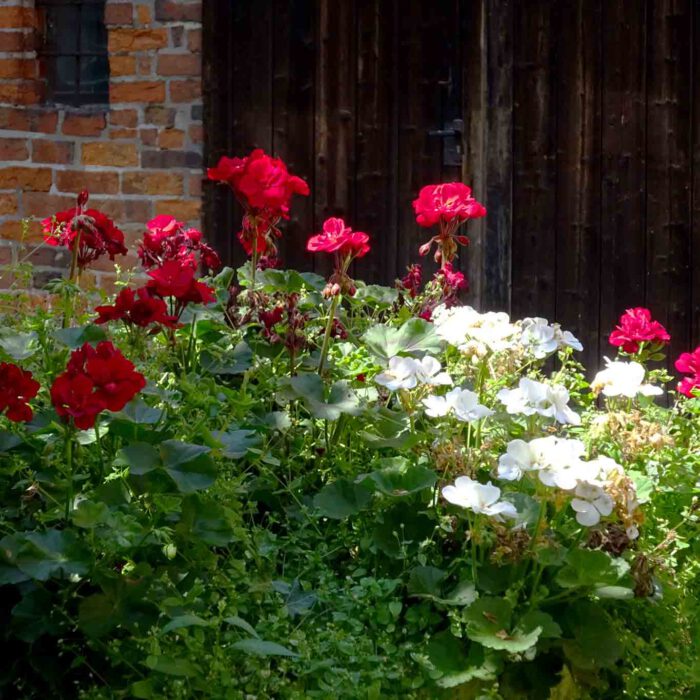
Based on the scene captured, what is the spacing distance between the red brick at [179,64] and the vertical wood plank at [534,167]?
1191 mm

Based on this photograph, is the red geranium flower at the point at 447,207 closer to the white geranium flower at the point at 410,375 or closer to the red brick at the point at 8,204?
the white geranium flower at the point at 410,375

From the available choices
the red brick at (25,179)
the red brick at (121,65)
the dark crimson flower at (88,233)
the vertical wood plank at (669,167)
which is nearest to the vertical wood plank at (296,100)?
the red brick at (121,65)

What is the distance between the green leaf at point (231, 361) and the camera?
2801 millimetres

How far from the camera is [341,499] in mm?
2377

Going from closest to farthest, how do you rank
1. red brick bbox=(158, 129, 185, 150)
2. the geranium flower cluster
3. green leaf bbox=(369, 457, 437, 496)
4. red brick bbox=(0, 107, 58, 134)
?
green leaf bbox=(369, 457, 437, 496)
the geranium flower cluster
red brick bbox=(158, 129, 185, 150)
red brick bbox=(0, 107, 58, 134)

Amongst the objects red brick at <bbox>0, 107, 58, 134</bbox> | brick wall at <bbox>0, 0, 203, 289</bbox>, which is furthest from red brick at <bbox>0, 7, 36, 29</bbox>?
red brick at <bbox>0, 107, 58, 134</bbox>

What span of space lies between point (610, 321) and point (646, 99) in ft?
→ 2.68

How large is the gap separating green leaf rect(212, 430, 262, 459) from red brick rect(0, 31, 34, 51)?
137 inches

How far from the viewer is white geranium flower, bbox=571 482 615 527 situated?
2.05m

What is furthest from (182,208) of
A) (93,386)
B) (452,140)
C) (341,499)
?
(93,386)

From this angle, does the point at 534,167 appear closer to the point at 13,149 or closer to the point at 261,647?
the point at 13,149

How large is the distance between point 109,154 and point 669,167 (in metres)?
2.09

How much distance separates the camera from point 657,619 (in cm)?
226

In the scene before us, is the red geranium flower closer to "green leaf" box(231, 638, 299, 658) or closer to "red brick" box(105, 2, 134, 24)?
"green leaf" box(231, 638, 299, 658)
